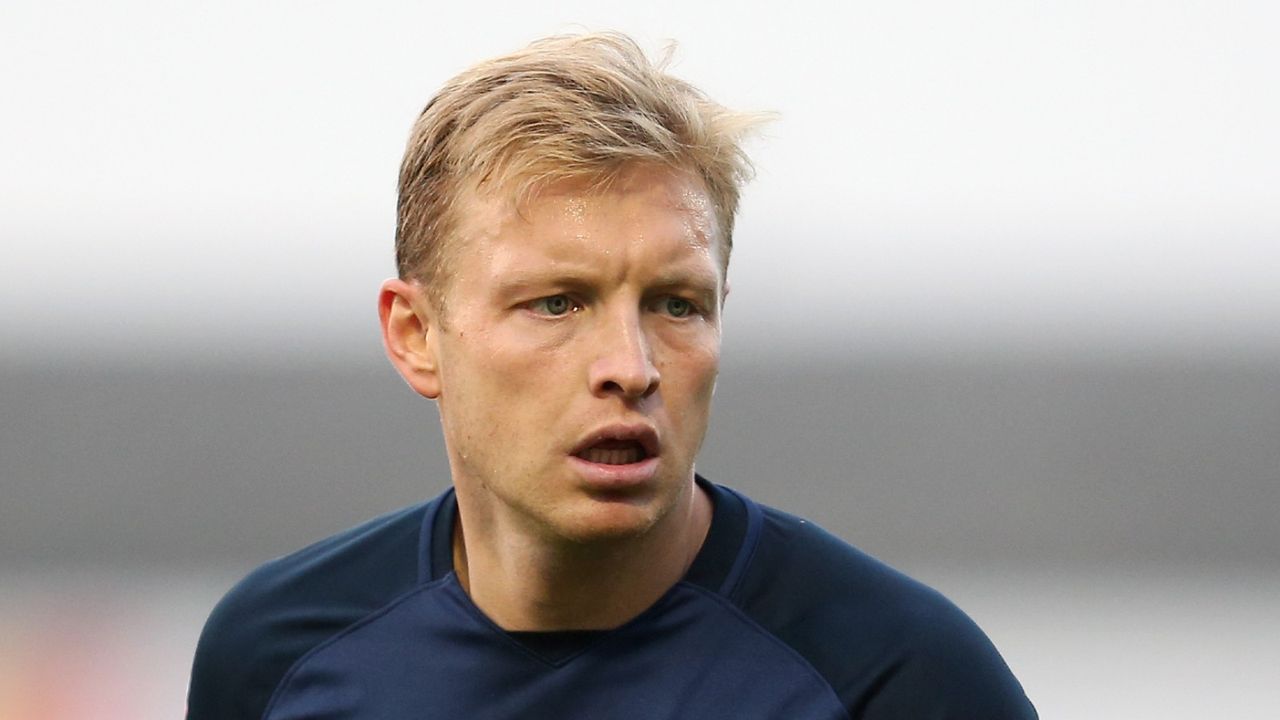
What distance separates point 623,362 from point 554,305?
135 millimetres

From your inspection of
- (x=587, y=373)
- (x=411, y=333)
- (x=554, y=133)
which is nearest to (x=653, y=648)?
(x=587, y=373)

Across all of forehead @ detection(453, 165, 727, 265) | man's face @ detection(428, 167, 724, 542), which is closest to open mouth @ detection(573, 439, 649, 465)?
man's face @ detection(428, 167, 724, 542)

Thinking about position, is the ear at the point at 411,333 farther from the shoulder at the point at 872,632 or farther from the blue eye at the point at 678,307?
the shoulder at the point at 872,632

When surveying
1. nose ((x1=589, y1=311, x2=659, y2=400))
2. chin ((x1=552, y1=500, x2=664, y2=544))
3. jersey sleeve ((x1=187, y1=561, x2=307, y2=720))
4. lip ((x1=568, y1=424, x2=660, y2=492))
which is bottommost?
jersey sleeve ((x1=187, y1=561, x2=307, y2=720))

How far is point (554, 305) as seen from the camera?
2090 mm

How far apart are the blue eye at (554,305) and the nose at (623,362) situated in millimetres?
58

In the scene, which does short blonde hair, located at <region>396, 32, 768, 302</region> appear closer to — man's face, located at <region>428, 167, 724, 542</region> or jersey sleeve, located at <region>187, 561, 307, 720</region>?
man's face, located at <region>428, 167, 724, 542</region>

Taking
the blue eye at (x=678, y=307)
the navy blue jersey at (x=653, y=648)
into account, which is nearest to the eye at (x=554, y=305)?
the blue eye at (x=678, y=307)

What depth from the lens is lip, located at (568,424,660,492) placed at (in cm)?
202

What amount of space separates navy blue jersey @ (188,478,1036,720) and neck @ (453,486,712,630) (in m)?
0.02

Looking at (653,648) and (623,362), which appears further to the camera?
(653,648)

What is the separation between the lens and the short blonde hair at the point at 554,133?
6.95 feet

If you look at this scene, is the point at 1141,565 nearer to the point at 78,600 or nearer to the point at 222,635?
the point at 78,600

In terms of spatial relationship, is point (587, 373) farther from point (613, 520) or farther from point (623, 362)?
point (613, 520)
